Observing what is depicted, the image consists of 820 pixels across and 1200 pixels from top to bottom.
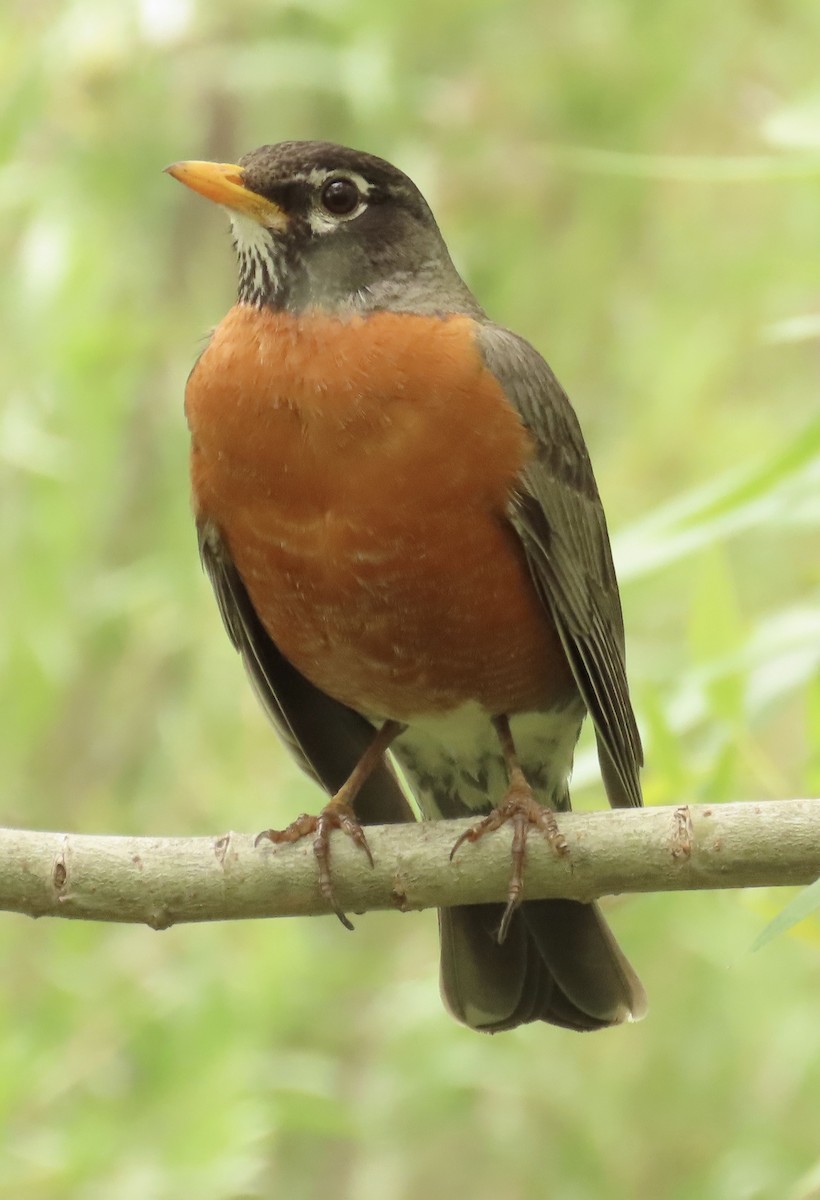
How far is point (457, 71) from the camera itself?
17.4ft

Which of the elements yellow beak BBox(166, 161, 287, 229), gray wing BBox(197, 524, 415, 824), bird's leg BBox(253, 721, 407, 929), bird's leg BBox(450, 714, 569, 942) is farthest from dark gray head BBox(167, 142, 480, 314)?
bird's leg BBox(450, 714, 569, 942)

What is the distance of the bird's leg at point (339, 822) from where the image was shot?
9.20ft

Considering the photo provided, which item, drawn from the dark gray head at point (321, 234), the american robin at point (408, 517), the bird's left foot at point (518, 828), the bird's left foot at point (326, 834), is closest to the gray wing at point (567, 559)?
the american robin at point (408, 517)

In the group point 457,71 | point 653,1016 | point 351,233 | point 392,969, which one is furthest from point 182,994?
point 457,71

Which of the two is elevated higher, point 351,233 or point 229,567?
point 351,233

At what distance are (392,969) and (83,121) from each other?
8.37 feet

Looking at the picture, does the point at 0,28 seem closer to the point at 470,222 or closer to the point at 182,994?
the point at 470,222

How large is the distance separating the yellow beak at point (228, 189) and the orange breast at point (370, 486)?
0.63 feet

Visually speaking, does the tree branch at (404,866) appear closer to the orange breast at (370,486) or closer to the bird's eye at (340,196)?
the orange breast at (370,486)

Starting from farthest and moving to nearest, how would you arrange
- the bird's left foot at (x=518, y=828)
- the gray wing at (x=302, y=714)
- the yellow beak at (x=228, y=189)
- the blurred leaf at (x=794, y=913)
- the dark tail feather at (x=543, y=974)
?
the gray wing at (x=302, y=714)
the dark tail feather at (x=543, y=974)
the yellow beak at (x=228, y=189)
the bird's left foot at (x=518, y=828)
the blurred leaf at (x=794, y=913)

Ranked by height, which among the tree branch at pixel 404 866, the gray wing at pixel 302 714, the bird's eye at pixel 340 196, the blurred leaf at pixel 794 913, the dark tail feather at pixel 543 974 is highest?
the bird's eye at pixel 340 196

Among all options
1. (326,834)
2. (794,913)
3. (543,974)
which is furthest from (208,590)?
(794,913)

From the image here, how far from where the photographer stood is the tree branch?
8.11ft

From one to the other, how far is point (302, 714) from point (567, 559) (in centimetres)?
79
